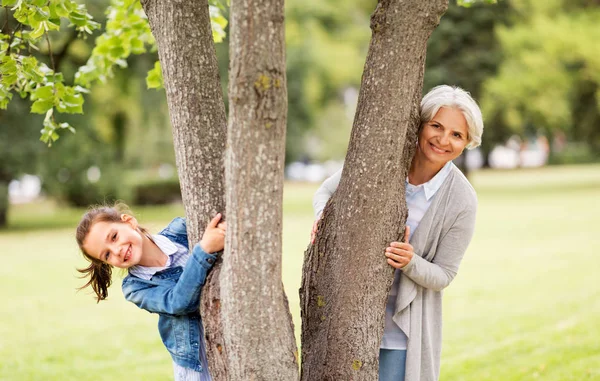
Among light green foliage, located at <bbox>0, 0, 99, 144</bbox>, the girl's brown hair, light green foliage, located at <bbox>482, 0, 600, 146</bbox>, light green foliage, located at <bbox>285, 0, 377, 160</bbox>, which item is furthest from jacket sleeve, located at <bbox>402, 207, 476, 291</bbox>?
light green foliage, located at <bbox>482, 0, 600, 146</bbox>

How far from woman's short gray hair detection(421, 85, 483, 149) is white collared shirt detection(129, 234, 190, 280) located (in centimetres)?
129

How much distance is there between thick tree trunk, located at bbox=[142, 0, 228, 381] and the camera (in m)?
2.75

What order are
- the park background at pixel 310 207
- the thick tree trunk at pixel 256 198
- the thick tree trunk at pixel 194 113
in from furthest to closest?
the park background at pixel 310 207 < the thick tree trunk at pixel 194 113 < the thick tree trunk at pixel 256 198

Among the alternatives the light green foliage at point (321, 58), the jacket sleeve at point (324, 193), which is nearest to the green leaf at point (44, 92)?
the jacket sleeve at point (324, 193)

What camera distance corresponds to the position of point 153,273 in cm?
296

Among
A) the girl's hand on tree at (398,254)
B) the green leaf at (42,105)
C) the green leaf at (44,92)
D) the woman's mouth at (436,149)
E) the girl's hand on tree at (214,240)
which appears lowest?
the girl's hand on tree at (398,254)

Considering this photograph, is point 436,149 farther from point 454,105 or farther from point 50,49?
point 50,49

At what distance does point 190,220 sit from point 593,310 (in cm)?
650

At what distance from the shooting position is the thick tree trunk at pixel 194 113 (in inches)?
108

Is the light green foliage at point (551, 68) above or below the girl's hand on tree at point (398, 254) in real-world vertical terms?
above

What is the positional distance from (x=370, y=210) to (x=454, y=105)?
67cm

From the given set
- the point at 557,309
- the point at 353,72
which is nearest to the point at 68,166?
the point at 353,72

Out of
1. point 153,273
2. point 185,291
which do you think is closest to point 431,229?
point 185,291

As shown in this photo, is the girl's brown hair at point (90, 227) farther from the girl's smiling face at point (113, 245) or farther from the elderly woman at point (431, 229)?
the elderly woman at point (431, 229)
